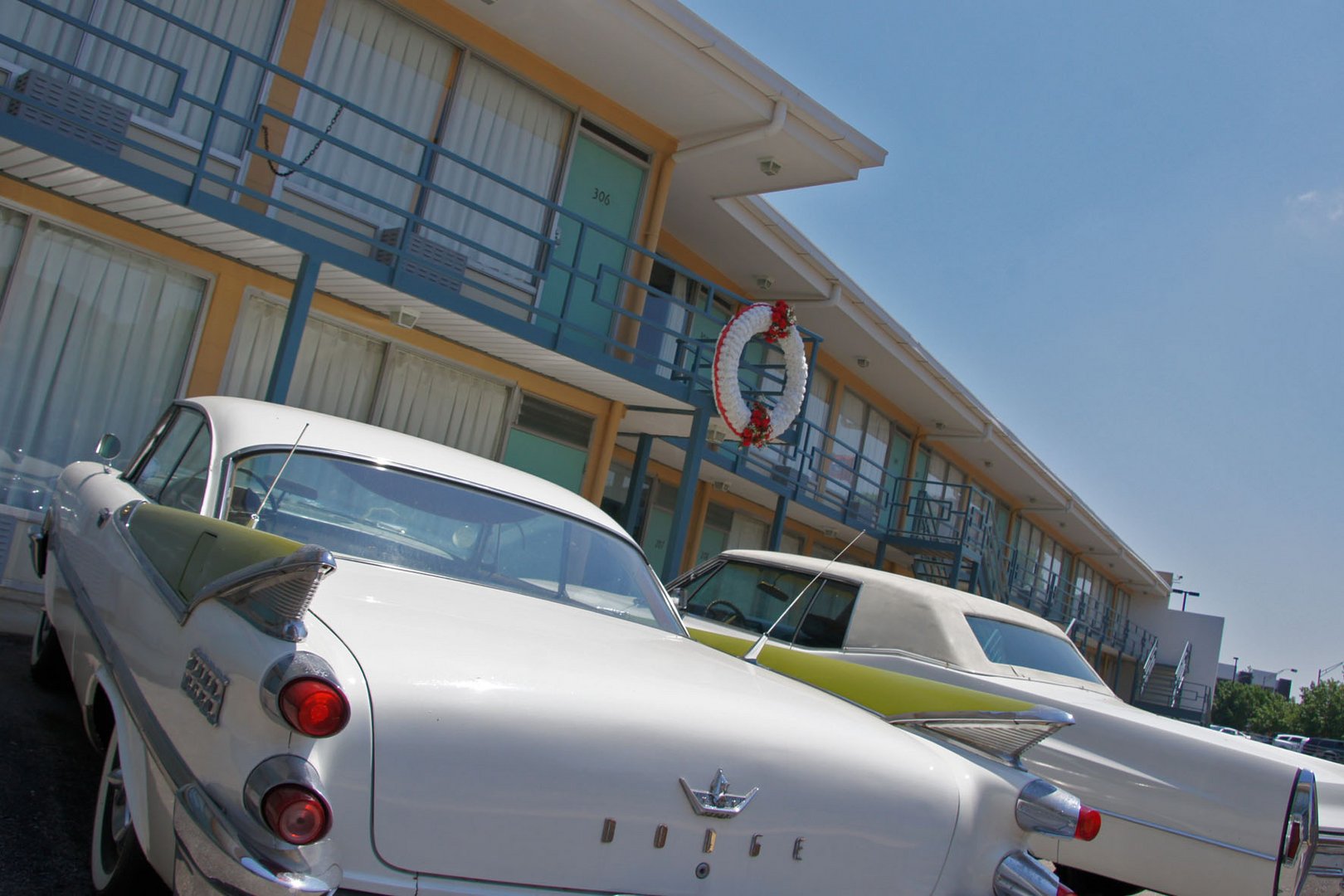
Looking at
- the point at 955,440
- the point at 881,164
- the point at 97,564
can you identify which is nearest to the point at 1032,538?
the point at 955,440

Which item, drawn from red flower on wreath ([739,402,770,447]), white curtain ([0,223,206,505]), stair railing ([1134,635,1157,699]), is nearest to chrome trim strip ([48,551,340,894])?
white curtain ([0,223,206,505])

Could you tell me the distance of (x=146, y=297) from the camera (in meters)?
8.14

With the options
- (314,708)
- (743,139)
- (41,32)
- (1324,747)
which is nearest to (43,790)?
(314,708)

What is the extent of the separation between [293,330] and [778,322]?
16.7 feet

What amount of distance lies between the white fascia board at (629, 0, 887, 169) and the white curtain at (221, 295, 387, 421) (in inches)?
151

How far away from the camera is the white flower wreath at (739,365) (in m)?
10.6

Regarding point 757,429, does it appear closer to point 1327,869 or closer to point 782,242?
point 782,242

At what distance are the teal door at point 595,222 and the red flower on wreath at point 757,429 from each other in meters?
1.74

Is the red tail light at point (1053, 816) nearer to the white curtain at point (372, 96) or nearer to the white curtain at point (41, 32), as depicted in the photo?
the white curtain at point (372, 96)

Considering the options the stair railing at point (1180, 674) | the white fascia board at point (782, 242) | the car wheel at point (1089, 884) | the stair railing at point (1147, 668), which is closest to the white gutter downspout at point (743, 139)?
the white fascia board at point (782, 242)

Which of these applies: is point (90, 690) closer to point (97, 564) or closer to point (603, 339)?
point (97, 564)

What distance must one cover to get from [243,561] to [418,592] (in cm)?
68

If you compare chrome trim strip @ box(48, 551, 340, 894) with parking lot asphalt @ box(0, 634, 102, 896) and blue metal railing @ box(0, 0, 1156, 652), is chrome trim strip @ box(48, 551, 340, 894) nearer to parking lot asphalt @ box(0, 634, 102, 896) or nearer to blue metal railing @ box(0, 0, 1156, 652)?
parking lot asphalt @ box(0, 634, 102, 896)

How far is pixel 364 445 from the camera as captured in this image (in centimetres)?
363
